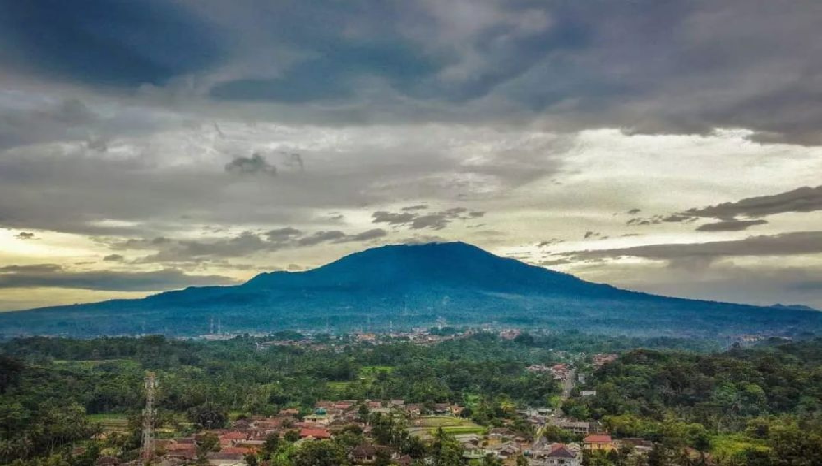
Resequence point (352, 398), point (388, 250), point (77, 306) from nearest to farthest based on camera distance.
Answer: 1. point (352, 398)
2. point (77, 306)
3. point (388, 250)

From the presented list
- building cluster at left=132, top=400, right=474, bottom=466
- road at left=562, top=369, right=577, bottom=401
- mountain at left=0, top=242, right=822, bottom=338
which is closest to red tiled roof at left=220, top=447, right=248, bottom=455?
building cluster at left=132, top=400, right=474, bottom=466

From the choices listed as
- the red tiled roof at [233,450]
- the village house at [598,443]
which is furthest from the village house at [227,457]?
the village house at [598,443]

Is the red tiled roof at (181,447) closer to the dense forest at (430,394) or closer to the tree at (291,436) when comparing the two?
the dense forest at (430,394)

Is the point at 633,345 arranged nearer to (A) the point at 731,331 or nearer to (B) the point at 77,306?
(A) the point at 731,331

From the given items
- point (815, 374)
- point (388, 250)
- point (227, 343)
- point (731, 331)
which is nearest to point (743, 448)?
point (815, 374)

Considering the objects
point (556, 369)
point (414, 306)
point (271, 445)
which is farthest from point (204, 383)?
point (414, 306)

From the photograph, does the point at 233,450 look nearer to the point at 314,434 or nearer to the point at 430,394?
the point at 314,434
